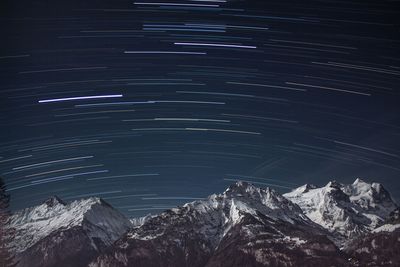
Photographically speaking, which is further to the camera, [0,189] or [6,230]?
[0,189]

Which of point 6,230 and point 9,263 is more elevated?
point 6,230

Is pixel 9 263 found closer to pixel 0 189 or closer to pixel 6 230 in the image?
pixel 6 230

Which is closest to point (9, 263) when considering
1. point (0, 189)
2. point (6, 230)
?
point (6, 230)

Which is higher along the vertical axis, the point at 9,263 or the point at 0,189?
the point at 0,189
